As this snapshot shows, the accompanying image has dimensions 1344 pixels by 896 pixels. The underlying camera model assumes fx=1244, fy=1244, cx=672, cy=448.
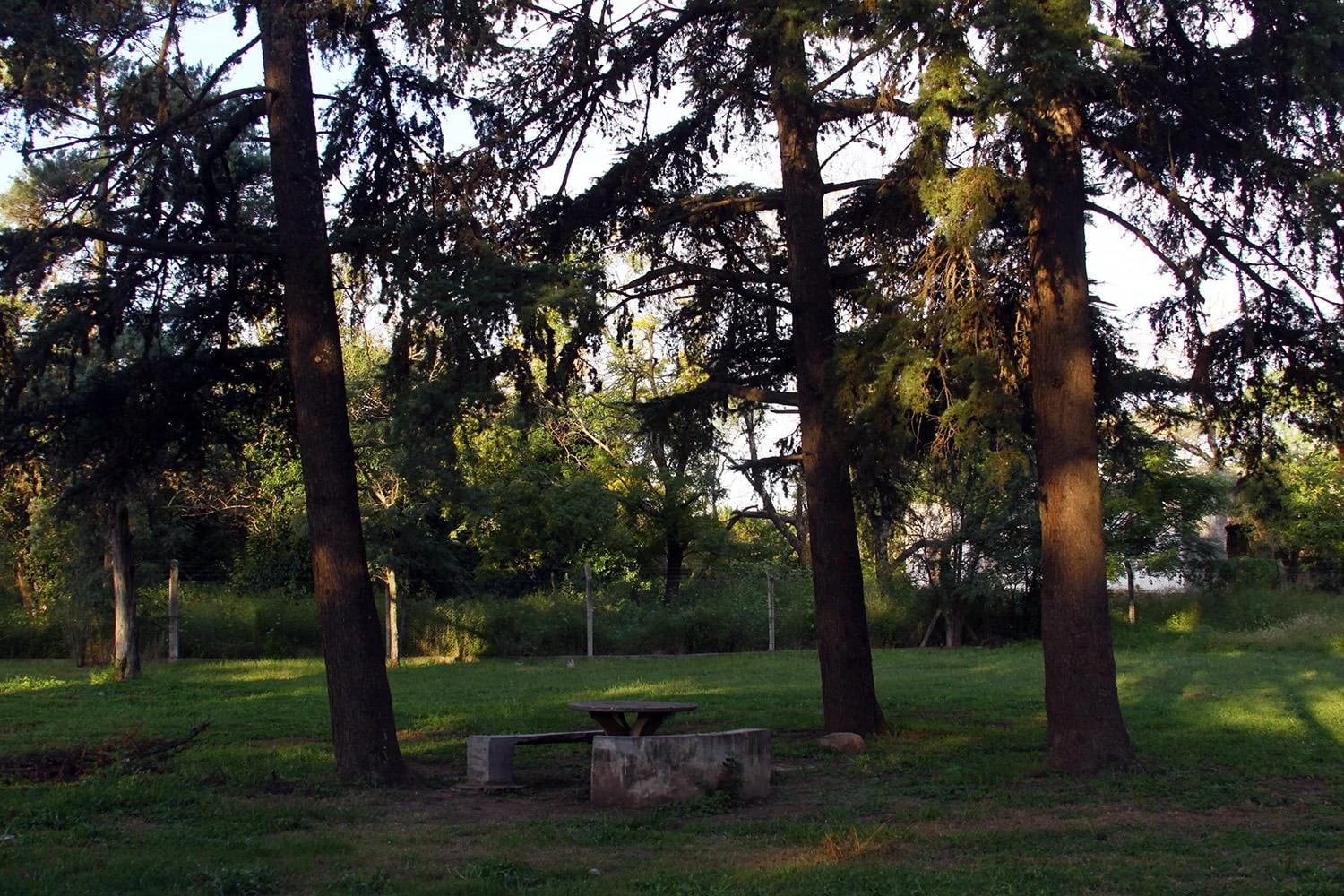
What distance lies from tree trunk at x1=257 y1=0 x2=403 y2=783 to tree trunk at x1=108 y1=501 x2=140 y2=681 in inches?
411

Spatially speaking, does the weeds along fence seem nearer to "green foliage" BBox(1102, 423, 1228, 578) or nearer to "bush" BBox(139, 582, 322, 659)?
"bush" BBox(139, 582, 322, 659)

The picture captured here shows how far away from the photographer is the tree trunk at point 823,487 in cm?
1266

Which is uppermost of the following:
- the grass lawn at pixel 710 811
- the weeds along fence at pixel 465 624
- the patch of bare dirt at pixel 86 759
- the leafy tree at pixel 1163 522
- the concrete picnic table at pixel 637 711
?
the leafy tree at pixel 1163 522

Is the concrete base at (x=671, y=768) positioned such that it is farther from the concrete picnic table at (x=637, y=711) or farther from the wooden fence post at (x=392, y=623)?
the wooden fence post at (x=392, y=623)

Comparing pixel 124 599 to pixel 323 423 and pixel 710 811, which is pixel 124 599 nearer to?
pixel 323 423

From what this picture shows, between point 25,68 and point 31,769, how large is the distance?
5.61 m

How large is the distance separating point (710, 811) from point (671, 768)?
0.46 metres

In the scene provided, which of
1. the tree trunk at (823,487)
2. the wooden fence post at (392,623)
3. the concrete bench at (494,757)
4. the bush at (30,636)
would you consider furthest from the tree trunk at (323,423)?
the bush at (30,636)

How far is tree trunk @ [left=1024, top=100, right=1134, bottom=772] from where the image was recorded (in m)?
10.2

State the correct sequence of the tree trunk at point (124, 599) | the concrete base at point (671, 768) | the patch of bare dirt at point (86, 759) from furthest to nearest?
the tree trunk at point (124, 599) → the patch of bare dirt at point (86, 759) → the concrete base at point (671, 768)

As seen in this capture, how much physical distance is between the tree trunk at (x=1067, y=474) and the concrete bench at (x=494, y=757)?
3943 millimetres

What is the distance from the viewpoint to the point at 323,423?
34.8 feet

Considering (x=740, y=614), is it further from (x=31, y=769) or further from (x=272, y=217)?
(x=31, y=769)

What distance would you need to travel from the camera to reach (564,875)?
686 centimetres
